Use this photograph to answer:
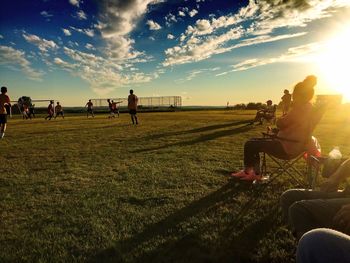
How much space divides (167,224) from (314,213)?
6.74 ft

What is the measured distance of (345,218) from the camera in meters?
1.97

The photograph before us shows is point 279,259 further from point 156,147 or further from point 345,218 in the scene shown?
point 156,147

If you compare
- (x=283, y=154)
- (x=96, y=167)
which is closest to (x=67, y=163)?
(x=96, y=167)

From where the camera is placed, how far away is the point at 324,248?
5.36 ft

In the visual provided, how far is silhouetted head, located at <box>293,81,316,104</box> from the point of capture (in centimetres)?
501

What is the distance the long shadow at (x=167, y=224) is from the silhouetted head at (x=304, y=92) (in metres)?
1.84

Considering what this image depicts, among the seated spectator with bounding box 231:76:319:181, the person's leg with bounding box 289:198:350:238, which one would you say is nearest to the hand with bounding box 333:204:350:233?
the person's leg with bounding box 289:198:350:238

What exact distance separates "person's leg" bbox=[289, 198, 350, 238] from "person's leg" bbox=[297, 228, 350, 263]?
0.82 meters

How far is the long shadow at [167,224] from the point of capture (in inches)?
128

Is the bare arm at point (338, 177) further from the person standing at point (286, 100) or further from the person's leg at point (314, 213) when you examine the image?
the person standing at point (286, 100)

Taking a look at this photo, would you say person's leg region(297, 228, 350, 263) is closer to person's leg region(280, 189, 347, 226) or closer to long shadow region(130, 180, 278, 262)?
person's leg region(280, 189, 347, 226)

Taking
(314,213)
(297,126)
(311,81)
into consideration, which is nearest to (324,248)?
(314,213)

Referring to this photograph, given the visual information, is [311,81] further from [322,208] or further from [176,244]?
[176,244]

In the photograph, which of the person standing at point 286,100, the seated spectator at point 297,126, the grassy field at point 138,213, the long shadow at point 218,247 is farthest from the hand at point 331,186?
the person standing at point 286,100
